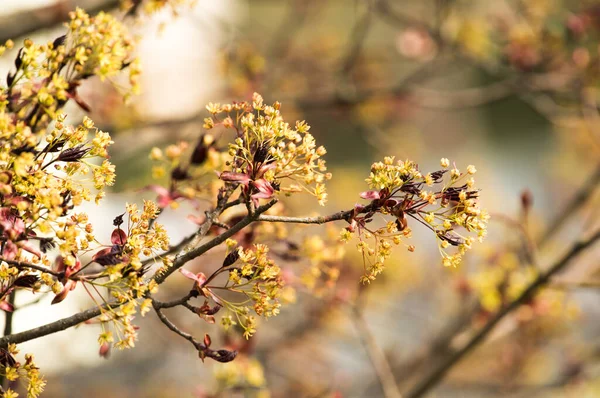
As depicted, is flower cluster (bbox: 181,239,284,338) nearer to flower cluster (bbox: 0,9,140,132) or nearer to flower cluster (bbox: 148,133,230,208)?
flower cluster (bbox: 148,133,230,208)

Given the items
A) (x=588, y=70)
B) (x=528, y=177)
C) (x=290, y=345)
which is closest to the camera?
(x=588, y=70)

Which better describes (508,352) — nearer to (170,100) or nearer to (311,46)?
(311,46)

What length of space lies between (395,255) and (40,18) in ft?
6.84

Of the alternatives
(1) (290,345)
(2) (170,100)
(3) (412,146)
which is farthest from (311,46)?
(1) (290,345)

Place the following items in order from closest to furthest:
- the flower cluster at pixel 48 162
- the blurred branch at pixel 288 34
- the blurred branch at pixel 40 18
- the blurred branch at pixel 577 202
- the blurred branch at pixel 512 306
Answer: the flower cluster at pixel 48 162
the blurred branch at pixel 512 306
the blurred branch at pixel 40 18
the blurred branch at pixel 577 202
the blurred branch at pixel 288 34

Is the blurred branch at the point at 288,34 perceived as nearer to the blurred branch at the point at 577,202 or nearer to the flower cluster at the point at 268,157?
the blurred branch at the point at 577,202

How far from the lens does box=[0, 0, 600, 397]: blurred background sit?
7.19ft

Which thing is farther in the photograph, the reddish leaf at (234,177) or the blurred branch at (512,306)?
the blurred branch at (512,306)

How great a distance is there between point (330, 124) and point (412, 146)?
1318 millimetres

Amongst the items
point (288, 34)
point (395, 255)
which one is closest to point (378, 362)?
point (395, 255)

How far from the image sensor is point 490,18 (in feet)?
11.5

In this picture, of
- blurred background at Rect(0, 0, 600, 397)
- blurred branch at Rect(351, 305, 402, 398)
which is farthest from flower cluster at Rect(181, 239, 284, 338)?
blurred branch at Rect(351, 305, 402, 398)

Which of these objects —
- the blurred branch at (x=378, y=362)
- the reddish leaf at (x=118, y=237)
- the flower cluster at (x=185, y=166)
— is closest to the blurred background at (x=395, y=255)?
the blurred branch at (x=378, y=362)

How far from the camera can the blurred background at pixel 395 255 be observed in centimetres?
219
